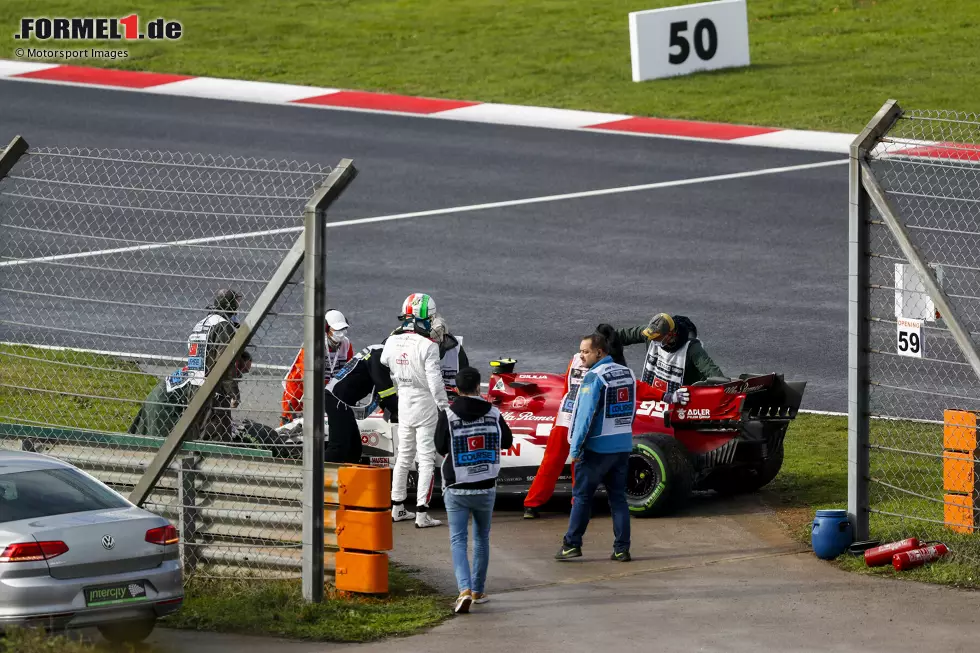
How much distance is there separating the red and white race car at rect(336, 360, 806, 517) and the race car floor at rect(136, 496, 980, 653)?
0.37 m

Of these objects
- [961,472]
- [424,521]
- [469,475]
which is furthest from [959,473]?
[424,521]

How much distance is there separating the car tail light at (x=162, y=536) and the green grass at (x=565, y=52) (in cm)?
2092

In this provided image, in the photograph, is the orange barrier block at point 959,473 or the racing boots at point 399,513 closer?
the orange barrier block at point 959,473

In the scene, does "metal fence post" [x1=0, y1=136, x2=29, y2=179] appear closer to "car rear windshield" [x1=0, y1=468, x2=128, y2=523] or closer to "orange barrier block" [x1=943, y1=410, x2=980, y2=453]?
"car rear windshield" [x1=0, y1=468, x2=128, y2=523]

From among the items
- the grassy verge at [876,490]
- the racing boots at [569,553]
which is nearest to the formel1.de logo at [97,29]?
the grassy verge at [876,490]

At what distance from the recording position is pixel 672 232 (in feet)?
78.5

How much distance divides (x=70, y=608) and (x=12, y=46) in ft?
93.1

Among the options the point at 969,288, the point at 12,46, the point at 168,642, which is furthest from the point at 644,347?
the point at 12,46

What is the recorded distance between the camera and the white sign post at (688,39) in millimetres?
31047

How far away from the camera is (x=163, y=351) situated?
18.8 m

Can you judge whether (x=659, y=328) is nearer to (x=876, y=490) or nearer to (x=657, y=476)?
(x=657, y=476)

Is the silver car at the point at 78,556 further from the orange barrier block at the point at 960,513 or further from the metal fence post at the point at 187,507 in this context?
the orange barrier block at the point at 960,513

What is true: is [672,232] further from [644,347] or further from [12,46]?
[12,46]

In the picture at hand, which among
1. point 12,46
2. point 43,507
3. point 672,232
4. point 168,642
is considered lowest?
point 168,642
